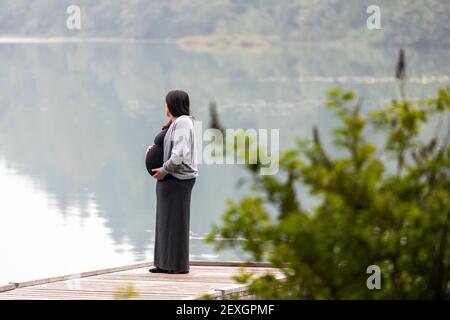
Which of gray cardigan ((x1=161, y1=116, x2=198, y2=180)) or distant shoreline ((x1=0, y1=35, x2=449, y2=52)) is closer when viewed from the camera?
gray cardigan ((x1=161, y1=116, x2=198, y2=180))

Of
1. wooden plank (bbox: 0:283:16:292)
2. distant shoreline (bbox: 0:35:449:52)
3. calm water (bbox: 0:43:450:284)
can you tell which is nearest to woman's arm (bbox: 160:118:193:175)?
wooden plank (bbox: 0:283:16:292)

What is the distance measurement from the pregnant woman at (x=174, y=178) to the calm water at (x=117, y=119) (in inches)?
112

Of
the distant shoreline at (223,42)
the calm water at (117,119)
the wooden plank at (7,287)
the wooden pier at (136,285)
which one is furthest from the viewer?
the distant shoreline at (223,42)

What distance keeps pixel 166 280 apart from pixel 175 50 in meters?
61.3

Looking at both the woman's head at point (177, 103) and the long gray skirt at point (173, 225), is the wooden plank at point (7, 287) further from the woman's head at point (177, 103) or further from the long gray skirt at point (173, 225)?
the woman's head at point (177, 103)

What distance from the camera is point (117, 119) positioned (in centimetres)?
3541

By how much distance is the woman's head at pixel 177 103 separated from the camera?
6.97 metres

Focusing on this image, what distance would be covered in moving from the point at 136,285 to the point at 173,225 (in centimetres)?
57

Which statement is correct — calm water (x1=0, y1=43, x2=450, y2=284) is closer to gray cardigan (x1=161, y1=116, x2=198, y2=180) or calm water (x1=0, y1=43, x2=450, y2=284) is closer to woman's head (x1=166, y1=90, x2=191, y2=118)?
gray cardigan (x1=161, y1=116, x2=198, y2=180)

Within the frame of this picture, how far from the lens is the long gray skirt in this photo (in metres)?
7.15

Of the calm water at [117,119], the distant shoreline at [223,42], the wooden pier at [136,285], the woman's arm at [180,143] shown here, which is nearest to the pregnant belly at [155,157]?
the woman's arm at [180,143]

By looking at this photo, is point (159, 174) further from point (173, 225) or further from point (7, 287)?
point (7, 287)

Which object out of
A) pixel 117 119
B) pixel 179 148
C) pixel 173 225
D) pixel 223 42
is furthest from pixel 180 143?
pixel 223 42

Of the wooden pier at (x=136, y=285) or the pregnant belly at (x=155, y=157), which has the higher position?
the pregnant belly at (x=155, y=157)
